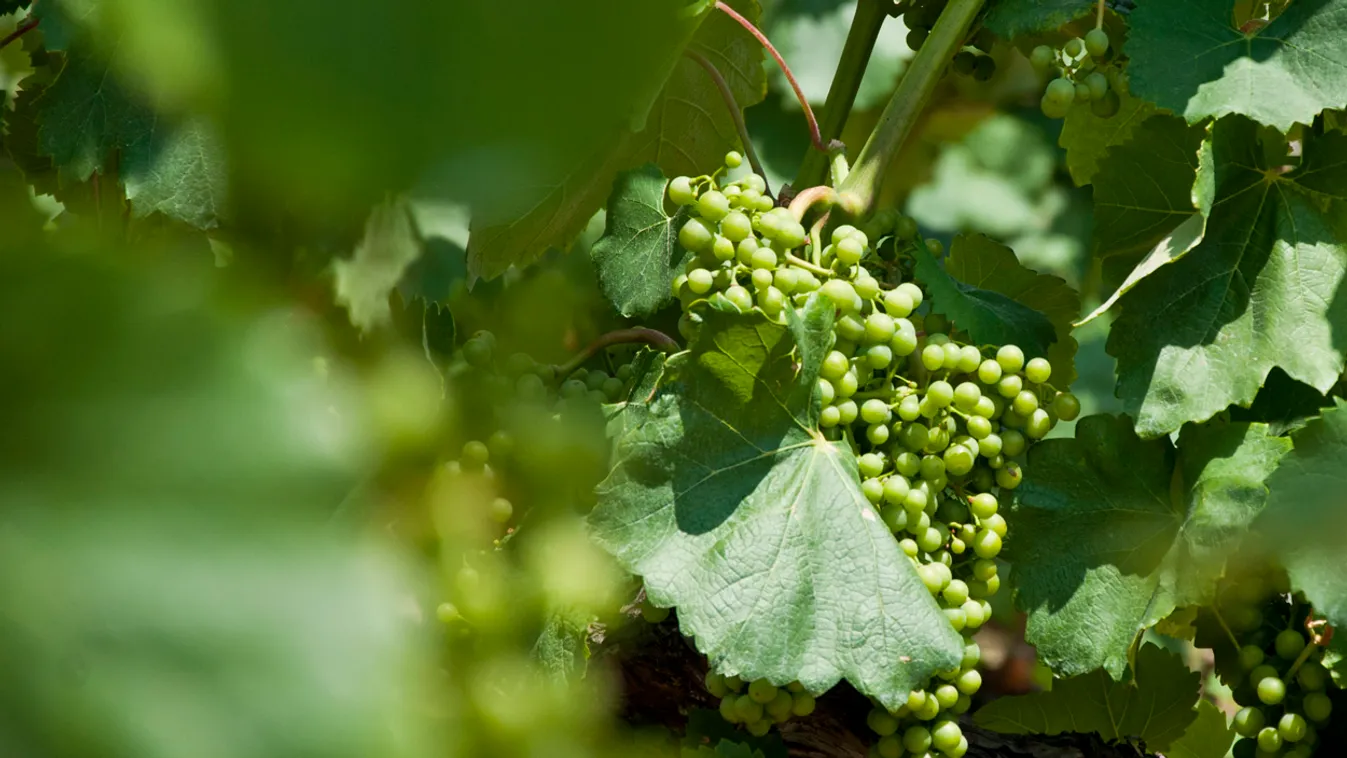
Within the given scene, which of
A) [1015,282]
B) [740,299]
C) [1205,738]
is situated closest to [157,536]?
[740,299]

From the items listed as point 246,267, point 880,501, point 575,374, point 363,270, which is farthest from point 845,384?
point 246,267

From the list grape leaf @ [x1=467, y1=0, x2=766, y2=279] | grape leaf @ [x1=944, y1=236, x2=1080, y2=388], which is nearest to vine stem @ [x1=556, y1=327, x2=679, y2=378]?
grape leaf @ [x1=467, y1=0, x2=766, y2=279]

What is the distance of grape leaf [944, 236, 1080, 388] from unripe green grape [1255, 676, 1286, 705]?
25 centimetres

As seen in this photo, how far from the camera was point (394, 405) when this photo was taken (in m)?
0.16

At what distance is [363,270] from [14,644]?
0.15 metres

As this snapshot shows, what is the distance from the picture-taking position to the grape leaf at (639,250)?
2.92 feet

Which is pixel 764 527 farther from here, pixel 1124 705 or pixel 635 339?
pixel 1124 705

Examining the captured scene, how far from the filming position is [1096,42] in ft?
2.76

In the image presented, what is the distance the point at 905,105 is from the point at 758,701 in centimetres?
39

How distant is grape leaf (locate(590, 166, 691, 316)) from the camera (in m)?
0.89

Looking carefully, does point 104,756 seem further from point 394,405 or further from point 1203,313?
point 1203,313

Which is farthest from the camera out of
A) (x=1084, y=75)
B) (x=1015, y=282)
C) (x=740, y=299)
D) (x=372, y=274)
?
(x=1015, y=282)

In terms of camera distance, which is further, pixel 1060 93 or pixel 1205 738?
pixel 1205 738

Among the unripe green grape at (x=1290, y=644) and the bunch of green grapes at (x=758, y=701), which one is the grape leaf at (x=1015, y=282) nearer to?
the unripe green grape at (x=1290, y=644)
